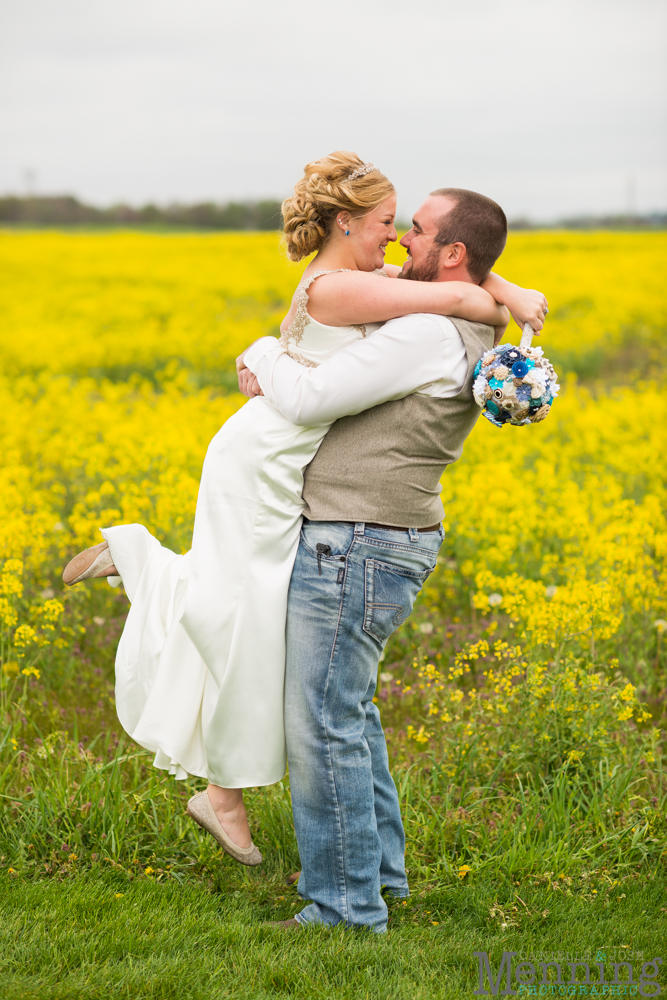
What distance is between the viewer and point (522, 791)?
2.98 meters

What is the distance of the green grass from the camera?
86.3 inches

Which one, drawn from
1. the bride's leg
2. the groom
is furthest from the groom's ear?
the bride's leg

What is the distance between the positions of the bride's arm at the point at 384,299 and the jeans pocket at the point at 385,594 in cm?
65

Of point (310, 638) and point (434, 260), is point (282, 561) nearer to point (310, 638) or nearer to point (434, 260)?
point (310, 638)

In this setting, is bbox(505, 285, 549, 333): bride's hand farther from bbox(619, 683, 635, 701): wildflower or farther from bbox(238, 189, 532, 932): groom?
bbox(619, 683, 635, 701): wildflower

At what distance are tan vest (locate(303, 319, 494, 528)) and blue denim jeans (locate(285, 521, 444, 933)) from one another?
2.3 inches

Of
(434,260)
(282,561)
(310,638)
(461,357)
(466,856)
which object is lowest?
(466,856)

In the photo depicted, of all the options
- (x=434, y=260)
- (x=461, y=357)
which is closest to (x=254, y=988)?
(x=461, y=357)

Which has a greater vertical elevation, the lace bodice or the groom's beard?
the groom's beard

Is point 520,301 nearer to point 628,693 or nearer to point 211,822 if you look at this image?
point 628,693

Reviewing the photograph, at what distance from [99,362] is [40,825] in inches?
339

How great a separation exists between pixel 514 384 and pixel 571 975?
64.5 inches

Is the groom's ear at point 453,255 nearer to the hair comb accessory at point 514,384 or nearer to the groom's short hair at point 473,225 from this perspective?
the groom's short hair at point 473,225

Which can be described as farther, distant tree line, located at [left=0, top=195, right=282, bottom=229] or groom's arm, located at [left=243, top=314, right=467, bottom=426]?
distant tree line, located at [left=0, top=195, right=282, bottom=229]
